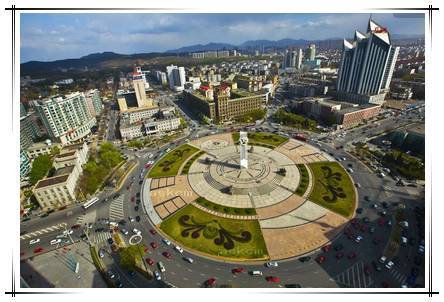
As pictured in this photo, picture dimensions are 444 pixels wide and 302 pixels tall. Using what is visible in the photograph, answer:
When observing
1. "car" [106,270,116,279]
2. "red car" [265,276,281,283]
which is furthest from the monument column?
"car" [106,270,116,279]

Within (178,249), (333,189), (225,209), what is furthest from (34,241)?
(333,189)

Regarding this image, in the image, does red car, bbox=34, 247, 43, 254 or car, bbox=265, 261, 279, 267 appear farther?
red car, bbox=34, 247, 43, 254

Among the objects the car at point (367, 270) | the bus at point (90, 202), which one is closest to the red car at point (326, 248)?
the car at point (367, 270)

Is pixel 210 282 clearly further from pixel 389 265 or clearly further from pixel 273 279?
pixel 389 265

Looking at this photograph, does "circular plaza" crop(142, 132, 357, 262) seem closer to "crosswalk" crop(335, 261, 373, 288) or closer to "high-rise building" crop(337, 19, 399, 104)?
"crosswalk" crop(335, 261, 373, 288)

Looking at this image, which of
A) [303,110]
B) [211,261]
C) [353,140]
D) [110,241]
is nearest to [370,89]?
[303,110]

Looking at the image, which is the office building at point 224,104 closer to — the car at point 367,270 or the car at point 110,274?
the car at point 110,274
